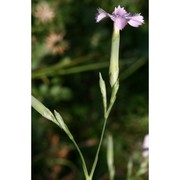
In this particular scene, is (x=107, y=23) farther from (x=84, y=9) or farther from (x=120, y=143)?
(x=120, y=143)

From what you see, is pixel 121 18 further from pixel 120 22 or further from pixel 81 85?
pixel 81 85

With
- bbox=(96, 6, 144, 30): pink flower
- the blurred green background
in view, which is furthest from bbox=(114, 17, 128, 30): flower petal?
the blurred green background

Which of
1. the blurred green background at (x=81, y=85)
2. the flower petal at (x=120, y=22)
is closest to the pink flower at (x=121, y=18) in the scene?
the flower petal at (x=120, y=22)

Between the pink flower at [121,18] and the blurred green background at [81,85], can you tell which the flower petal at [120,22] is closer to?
the pink flower at [121,18]

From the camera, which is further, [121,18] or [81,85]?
[81,85]

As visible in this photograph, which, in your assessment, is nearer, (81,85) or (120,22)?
(120,22)

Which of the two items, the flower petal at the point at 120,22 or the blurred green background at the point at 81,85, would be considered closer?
the flower petal at the point at 120,22

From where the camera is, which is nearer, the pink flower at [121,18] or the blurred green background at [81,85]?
the pink flower at [121,18]

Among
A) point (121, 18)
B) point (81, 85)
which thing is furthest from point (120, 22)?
point (81, 85)
